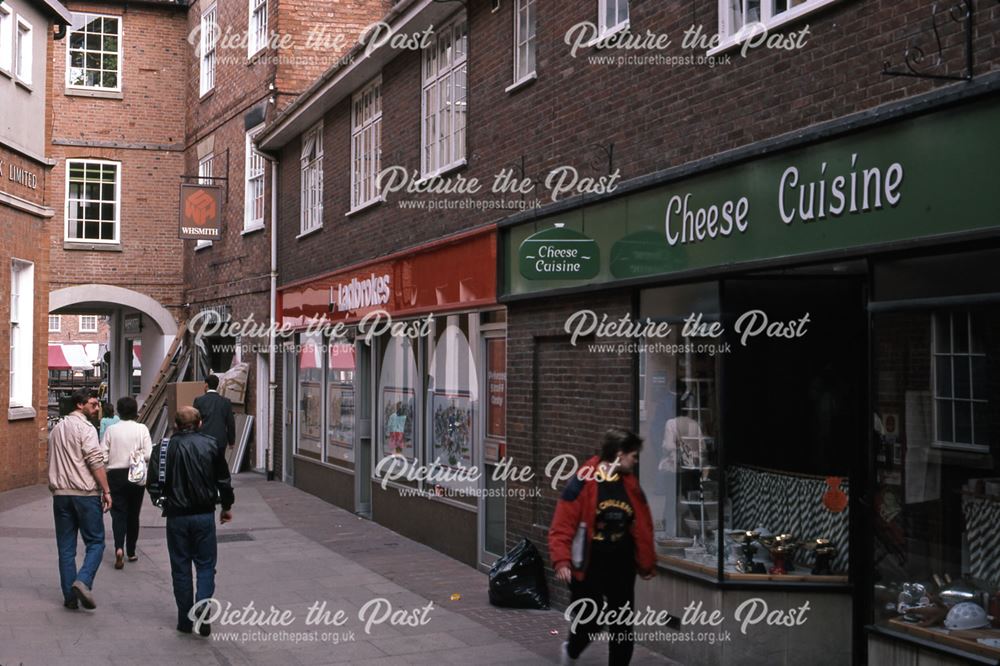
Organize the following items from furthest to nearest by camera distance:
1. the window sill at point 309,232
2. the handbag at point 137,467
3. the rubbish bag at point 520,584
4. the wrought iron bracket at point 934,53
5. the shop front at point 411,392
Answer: the window sill at point 309,232, the shop front at point 411,392, the handbag at point 137,467, the rubbish bag at point 520,584, the wrought iron bracket at point 934,53

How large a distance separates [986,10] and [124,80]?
25.4 metres

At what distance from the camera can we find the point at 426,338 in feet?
46.9

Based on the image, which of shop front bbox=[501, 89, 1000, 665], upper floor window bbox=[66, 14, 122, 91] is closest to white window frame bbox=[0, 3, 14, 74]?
upper floor window bbox=[66, 14, 122, 91]

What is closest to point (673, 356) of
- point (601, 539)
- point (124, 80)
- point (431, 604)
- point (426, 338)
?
point (601, 539)

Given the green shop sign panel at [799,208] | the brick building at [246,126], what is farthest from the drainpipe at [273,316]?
the green shop sign panel at [799,208]

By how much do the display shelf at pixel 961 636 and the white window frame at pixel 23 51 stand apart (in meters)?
17.1

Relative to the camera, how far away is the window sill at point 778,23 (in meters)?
7.30

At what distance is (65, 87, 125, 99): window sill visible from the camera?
27.9 m

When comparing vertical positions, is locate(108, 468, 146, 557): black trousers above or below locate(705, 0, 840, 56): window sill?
below

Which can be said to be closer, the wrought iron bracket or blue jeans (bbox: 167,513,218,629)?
the wrought iron bracket

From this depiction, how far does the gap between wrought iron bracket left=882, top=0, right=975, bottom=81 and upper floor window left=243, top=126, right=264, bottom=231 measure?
17.4 metres

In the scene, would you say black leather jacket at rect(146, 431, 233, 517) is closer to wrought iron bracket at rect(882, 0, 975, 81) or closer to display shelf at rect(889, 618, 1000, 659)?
display shelf at rect(889, 618, 1000, 659)

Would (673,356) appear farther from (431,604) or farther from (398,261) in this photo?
(398,261)

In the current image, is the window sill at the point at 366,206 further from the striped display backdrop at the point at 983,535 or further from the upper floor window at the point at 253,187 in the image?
the striped display backdrop at the point at 983,535
